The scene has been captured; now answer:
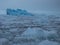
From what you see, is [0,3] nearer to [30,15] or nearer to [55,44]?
[30,15]

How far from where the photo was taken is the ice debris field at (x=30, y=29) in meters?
1.66

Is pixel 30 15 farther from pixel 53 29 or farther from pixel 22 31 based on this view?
pixel 53 29

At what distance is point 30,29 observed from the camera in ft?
5.58

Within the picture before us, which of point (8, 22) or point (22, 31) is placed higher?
point (8, 22)

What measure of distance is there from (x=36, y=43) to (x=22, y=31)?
0.82ft

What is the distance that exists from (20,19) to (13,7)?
0.65 ft

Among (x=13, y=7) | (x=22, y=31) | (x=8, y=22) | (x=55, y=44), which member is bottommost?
(x=55, y=44)

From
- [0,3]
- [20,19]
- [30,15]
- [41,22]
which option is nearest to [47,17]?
[41,22]

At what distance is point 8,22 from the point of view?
171cm

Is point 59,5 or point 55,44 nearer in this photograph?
point 55,44

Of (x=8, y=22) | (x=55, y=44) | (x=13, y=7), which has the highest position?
(x=13, y=7)

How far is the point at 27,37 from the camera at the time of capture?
Answer: 167 cm

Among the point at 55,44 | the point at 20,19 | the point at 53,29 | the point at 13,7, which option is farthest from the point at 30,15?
the point at 55,44

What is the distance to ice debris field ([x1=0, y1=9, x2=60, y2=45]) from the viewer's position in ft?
5.43
